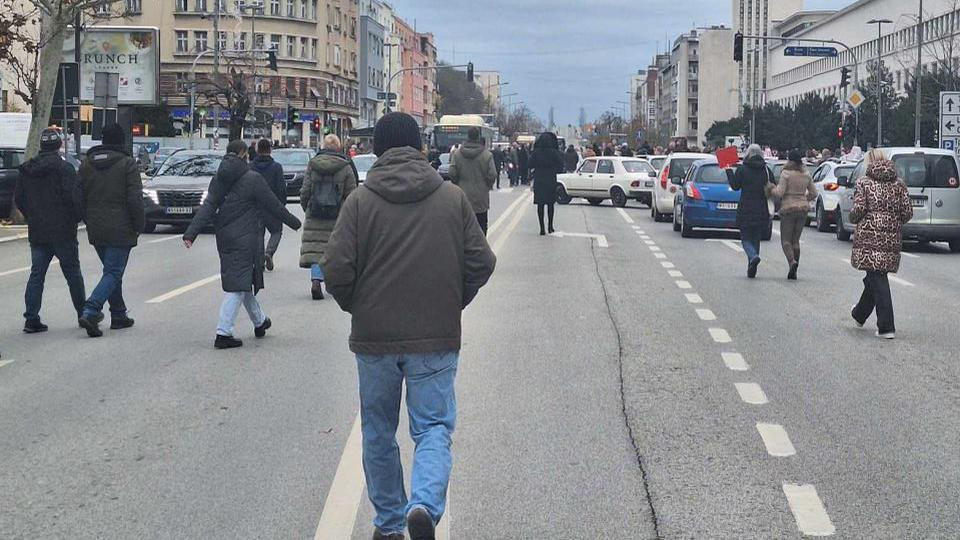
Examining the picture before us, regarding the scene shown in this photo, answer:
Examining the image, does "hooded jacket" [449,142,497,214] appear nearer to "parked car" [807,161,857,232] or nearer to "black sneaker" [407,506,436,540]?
"parked car" [807,161,857,232]

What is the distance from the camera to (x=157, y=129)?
308ft

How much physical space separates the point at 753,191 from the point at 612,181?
23.7m

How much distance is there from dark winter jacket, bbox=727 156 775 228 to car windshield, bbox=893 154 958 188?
25.4 ft

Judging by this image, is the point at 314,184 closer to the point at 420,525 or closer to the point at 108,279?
the point at 108,279

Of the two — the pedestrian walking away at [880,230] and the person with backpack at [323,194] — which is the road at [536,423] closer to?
the pedestrian walking away at [880,230]

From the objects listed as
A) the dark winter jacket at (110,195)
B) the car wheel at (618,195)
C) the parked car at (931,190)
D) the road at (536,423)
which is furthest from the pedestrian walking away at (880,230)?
the car wheel at (618,195)

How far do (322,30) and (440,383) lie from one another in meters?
108

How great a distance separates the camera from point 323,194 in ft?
46.4

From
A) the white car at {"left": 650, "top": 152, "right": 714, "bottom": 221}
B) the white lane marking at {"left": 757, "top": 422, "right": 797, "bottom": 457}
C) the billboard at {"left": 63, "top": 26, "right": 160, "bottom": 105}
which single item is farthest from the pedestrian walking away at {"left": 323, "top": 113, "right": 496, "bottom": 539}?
the billboard at {"left": 63, "top": 26, "right": 160, "bottom": 105}

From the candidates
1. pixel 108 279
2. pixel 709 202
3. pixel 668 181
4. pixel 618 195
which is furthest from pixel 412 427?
pixel 618 195

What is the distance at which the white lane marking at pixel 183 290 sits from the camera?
15.4 meters

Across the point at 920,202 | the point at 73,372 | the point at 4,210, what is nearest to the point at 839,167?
the point at 920,202

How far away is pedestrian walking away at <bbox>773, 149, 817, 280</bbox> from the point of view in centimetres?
1848

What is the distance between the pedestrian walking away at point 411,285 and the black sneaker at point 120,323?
313 inches
